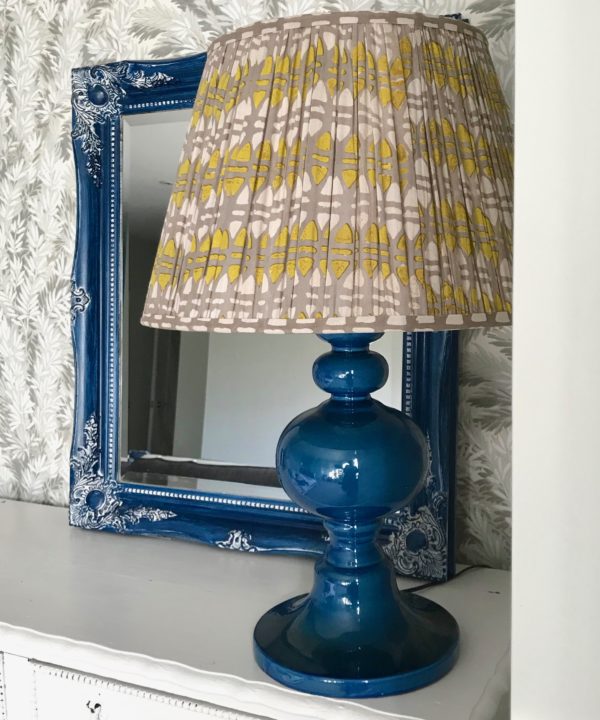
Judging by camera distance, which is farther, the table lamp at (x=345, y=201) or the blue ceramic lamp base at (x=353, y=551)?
the blue ceramic lamp base at (x=353, y=551)

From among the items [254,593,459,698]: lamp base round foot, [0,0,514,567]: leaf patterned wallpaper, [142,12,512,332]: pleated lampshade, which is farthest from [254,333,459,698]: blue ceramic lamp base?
[0,0,514,567]: leaf patterned wallpaper

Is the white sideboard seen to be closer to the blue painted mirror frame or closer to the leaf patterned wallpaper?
the blue painted mirror frame

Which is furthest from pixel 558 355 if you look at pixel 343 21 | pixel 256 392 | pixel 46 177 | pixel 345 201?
pixel 46 177

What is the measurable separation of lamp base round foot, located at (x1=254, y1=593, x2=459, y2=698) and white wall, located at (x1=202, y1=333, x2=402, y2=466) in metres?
0.32

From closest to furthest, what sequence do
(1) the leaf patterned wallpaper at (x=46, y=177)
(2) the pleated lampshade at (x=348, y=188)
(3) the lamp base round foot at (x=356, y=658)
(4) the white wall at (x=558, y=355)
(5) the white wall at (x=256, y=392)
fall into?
(4) the white wall at (x=558, y=355), (2) the pleated lampshade at (x=348, y=188), (3) the lamp base round foot at (x=356, y=658), (5) the white wall at (x=256, y=392), (1) the leaf patterned wallpaper at (x=46, y=177)

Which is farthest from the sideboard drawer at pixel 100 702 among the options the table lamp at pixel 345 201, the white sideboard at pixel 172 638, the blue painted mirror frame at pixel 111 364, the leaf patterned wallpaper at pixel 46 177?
the leaf patterned wallpaper at pixel 46 177

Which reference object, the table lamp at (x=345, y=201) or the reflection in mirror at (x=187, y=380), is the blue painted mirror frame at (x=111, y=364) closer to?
the reflection in mirror at (x=187, y=380)

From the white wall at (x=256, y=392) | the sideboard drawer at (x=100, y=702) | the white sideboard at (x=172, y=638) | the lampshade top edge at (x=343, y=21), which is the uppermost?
the lampshade top edge at (x=343, y=21)

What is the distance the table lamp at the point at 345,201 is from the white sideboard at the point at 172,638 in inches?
1.4

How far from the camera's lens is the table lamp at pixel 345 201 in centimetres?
66

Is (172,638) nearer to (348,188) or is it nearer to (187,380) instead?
(187,380)

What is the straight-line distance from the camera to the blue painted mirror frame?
1.18 m

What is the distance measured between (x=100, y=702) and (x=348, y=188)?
2.03ft

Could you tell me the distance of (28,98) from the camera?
1.42 m
